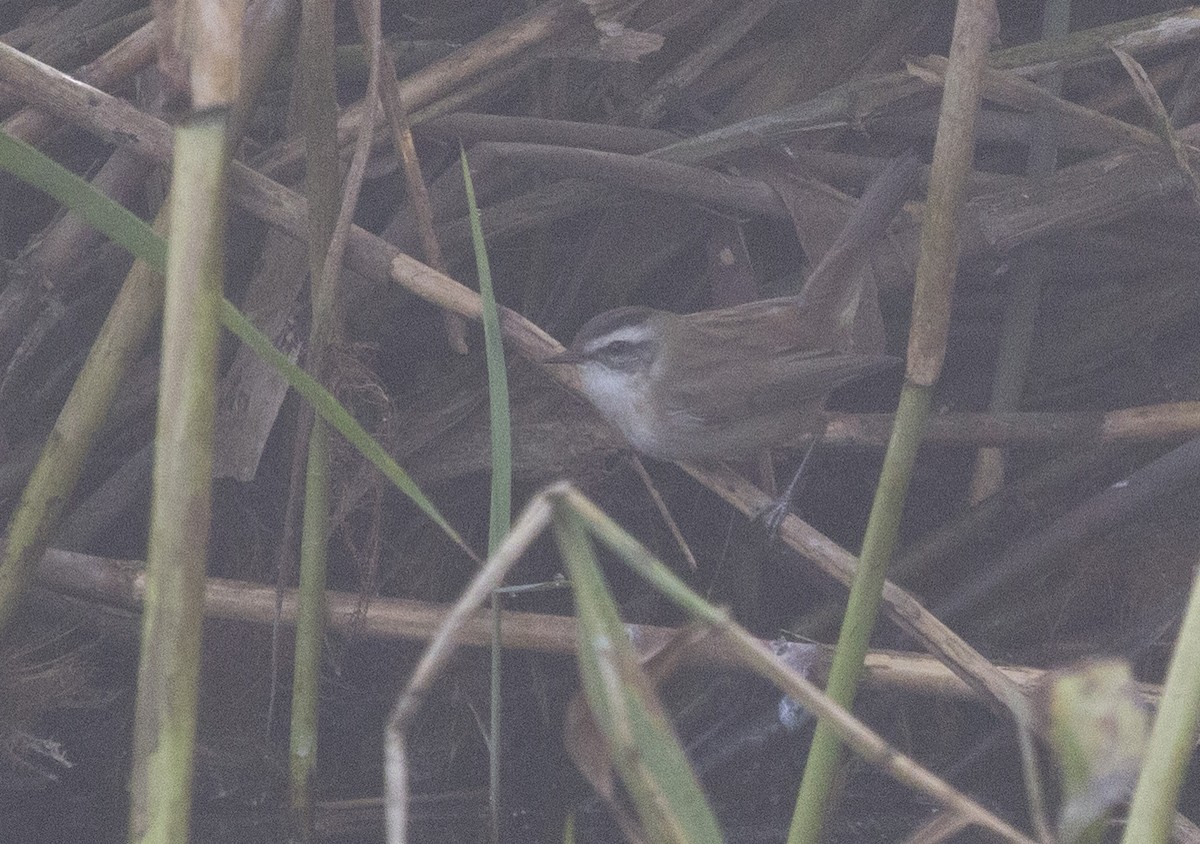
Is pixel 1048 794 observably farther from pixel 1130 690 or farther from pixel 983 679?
pixel 1130 690

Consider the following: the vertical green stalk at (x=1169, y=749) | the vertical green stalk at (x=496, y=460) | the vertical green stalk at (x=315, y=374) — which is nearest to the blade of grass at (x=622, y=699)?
the vertical green stalk at (x=1169, y=749)

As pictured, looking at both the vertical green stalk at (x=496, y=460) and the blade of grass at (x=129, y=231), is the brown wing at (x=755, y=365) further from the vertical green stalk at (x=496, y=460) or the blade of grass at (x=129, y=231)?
the blade of grass at (x=129, y=231)

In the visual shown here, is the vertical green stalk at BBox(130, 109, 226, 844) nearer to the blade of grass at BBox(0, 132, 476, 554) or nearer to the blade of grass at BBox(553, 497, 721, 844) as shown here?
the blade of grass at BBox(0, 132, 476, 554)

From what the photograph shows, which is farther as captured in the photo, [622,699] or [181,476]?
[181,476]

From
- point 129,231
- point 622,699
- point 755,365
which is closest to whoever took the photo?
point 622,699

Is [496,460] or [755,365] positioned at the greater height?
[755,365]

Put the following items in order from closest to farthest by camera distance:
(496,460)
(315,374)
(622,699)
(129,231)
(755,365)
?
(622,699), (129,231), (496,460), (315,374), (755,365)

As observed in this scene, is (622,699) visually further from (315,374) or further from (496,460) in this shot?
(315,374)

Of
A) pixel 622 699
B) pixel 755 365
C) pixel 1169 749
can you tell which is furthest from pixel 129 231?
pixel 755 365

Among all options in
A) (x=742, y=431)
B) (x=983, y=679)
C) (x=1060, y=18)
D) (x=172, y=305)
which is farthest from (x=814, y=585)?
(x=172, y=305)
